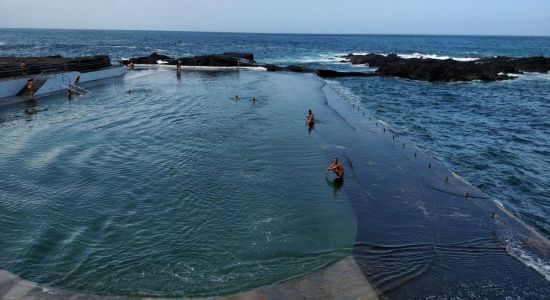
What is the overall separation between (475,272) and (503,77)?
61449 millimetres

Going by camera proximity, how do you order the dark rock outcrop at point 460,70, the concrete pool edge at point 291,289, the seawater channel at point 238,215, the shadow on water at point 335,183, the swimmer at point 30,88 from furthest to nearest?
1. the dark rock outcrop at point 460,70
2. the swimmer at point 30,88
3. the shadow on water at point 335,183
4. the seawater channel at point 238,215
5. the concrete pool edge at point 291,289

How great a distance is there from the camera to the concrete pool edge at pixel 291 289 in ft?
34.4

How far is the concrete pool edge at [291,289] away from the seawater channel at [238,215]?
0.34m

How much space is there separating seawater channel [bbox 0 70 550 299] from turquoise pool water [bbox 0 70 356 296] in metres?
0.06

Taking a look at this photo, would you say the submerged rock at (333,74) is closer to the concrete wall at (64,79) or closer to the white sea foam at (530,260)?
the concrete wall at (64,79)

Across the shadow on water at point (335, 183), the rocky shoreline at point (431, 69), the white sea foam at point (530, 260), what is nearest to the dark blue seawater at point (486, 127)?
the white sea foam at point (530, 260)

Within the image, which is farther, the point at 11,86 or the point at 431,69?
the point at 431,69

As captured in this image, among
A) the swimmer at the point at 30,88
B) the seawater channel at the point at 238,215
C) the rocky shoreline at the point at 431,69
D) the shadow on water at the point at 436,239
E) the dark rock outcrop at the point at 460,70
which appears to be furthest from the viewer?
the rocky shoreline at the point at 431,69

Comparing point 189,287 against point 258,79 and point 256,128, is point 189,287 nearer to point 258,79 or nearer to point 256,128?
point 256,128

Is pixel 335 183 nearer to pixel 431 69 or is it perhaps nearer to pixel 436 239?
pixel 436 239

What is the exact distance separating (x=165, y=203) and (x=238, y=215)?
309cm

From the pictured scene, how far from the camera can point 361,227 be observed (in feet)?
48.4

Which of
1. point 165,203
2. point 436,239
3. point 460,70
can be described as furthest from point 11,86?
point 460,70

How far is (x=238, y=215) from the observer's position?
15461mm
